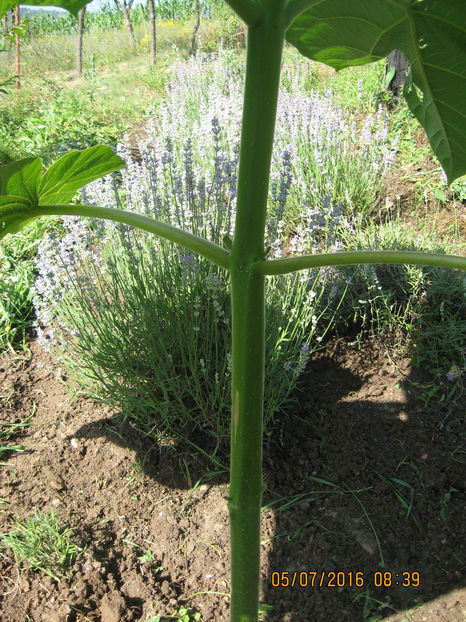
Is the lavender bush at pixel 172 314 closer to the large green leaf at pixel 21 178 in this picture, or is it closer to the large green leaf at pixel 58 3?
the large green leaf at pixel 21 178

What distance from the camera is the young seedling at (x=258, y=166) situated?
622 millimetres

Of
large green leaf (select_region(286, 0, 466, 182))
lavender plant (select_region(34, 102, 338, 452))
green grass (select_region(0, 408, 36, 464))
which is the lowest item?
green grass (select_region(0, 408, 36, 464))

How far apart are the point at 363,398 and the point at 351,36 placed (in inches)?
65.5

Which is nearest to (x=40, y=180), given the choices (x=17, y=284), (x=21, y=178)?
(x=21, y=178)

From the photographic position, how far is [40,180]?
833mm

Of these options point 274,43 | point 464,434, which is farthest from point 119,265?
point 274,43

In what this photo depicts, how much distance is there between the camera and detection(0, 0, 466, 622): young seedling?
0.62 m

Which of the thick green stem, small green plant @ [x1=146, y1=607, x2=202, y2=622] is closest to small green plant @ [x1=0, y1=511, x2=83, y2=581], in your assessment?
small green plant @ [x1=146, y1=607, x2=202, y2=622]

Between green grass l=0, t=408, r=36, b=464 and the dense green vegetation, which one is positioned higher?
the dense green vegetation

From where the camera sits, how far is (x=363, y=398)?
229cm

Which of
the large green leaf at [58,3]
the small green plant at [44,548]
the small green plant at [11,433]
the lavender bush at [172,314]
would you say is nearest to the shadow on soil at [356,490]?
the lavender bush at [172,314]

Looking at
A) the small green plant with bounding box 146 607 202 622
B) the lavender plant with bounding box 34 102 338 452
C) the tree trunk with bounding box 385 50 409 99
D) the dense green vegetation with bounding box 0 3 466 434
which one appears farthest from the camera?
the tree trunk with bounding box 385 50 409 99
